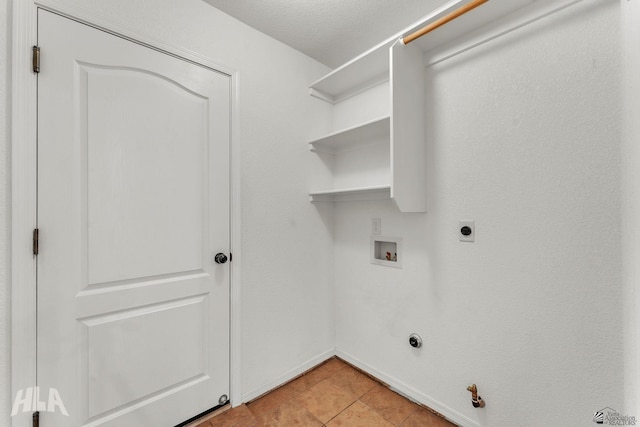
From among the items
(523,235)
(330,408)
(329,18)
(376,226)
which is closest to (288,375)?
(330,408)

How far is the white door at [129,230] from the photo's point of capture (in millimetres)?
1132

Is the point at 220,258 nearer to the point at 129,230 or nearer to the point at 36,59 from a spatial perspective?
the point at 129,230

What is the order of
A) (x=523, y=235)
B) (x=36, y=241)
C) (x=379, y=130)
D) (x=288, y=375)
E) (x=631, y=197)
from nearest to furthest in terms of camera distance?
(x=631, y=197) < (x=36, y=241) < (x=523, y=235) < (x=379, y=130) < (x=288, y=375)

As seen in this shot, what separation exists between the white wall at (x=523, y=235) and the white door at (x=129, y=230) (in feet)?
3.97

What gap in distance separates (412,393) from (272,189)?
5.20 feet

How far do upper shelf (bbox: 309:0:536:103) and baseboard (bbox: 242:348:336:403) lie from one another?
2016 mm

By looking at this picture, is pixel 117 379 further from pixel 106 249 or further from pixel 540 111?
pixel 540 111

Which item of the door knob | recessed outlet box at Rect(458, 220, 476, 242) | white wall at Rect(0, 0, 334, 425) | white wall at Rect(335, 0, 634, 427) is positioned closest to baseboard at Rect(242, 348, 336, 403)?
white wall at Rect(0, 0, 334, 425)

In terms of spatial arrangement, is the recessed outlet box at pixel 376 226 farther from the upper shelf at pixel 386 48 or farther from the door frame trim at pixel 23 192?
the door frame trim at pixel 23 192

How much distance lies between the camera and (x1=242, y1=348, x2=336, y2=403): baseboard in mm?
1701

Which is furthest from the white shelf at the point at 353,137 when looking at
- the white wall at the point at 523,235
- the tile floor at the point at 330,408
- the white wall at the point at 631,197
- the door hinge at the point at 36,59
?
the tile floor at the point at 330,408

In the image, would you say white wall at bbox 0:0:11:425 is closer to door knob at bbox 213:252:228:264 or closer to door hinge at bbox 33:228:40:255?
door hinge at bbox 33:228:40:255

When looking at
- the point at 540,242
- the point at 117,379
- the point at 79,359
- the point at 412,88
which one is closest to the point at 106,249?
the point at 79,359

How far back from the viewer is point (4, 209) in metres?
1.04
